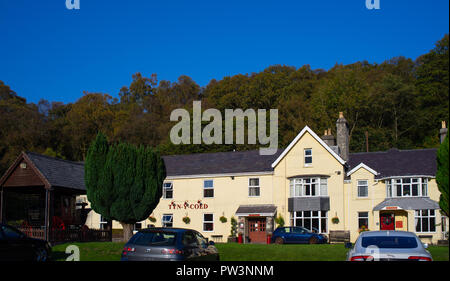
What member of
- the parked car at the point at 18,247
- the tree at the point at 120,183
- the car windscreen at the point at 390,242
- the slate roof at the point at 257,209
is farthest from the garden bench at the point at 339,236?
the car windscreen at the point at 390,242

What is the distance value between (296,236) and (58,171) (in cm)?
1690

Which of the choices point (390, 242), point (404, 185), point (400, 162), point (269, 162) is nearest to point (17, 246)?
point (390, 242)

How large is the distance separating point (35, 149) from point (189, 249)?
5352 centimetres

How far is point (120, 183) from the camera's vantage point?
94.0 ft

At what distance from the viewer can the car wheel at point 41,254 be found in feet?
61.1

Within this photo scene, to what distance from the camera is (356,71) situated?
71688 mm

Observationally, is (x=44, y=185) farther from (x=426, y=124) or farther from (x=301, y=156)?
(x=426, y=124)

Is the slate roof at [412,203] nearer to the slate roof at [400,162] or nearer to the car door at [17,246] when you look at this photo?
the slate roof at [400,162]

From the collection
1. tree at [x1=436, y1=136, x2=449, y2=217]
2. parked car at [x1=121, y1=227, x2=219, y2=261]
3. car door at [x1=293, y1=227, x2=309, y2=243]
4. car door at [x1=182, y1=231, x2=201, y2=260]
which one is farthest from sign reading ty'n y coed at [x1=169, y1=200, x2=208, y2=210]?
parked car at [x1=121, y1=227, x2=219, y2=261]

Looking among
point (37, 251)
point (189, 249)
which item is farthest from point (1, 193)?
point (189, 249)

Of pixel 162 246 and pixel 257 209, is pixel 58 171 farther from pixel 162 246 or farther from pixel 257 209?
pixel 162 246

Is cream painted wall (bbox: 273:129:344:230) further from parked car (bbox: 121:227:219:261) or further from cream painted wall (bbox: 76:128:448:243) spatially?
parked car (bbox: 121:227:219:261)

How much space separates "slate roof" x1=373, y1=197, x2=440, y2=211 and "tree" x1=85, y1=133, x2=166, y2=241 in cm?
1969

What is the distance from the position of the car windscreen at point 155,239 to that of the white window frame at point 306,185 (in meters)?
28.6
